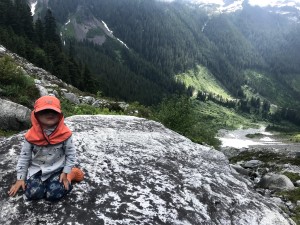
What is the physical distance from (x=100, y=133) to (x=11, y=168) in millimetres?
3277

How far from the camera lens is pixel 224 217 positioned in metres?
9.14

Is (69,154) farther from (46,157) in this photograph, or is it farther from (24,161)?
(24,161)

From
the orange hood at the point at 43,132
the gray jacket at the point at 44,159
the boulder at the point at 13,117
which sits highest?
the orange hood at the point at 43,132

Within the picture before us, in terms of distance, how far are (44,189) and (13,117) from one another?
10.9 metres

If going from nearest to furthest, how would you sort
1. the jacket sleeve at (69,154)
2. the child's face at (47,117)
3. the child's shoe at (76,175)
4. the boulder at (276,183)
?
1. the child's face at (47,117)
2. the jacket sleeve at (69,154)
3. the child's shoe at (76,175)
4. the boulder at (276,183)

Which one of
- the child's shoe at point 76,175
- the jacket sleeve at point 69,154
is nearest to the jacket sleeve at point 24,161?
the jacket sleeve at point 69,154

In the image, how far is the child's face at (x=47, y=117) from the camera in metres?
8.18

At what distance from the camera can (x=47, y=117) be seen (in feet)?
26.9

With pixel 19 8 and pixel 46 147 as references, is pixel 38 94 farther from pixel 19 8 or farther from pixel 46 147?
pixel 19 8

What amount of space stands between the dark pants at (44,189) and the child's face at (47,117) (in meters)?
1.35

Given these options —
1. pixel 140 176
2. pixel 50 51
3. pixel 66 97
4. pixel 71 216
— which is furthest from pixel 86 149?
pixel 50 51

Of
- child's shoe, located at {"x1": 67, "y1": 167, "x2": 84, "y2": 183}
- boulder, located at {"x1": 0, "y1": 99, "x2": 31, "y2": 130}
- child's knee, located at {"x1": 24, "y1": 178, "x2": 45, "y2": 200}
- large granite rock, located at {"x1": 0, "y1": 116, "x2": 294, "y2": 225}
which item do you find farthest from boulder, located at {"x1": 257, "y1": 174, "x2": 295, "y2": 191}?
child's knee, located at {"x1": 24, "y1": 178, "x2": 45, "y2": 200}

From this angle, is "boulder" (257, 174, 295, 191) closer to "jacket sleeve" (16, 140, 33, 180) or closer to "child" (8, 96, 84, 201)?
"child" (8, 96, 84, 201)

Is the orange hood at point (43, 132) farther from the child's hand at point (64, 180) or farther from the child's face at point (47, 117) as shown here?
the child's hand at point (64, 180)
